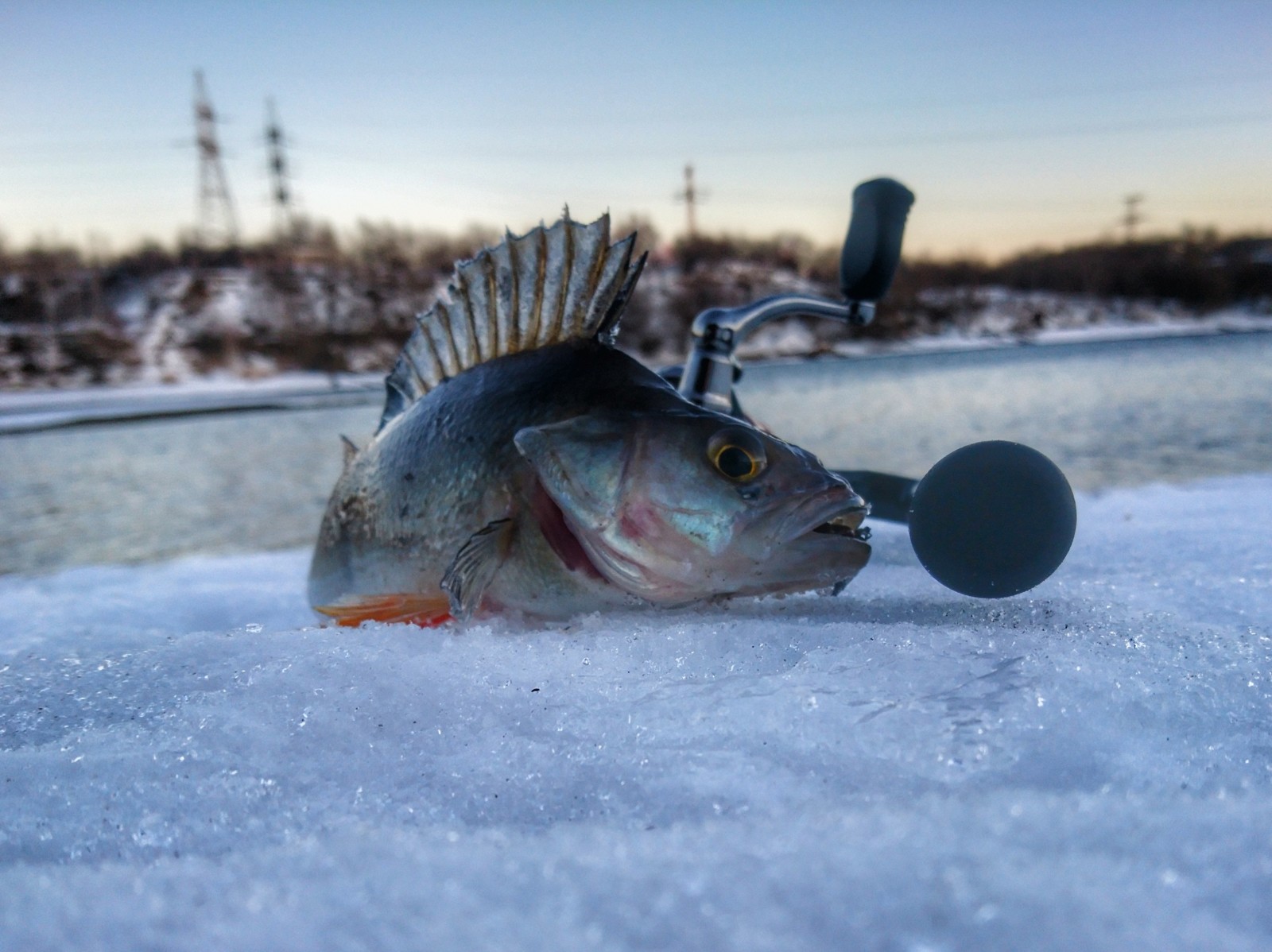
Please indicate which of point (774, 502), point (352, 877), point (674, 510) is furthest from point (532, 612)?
point (352, 877)

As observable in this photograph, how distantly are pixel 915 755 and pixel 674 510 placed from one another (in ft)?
1.92

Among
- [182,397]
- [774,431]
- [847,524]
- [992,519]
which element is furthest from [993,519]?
[182,397]

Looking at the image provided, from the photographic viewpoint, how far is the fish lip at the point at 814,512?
1341mm

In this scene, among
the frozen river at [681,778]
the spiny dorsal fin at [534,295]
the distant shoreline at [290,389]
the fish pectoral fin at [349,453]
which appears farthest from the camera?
the distant shoreline at [290,389]

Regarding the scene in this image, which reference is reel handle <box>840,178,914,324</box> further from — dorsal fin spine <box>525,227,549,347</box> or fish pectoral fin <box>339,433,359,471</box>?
fish pectoral fin <box>339,433,359,471</box>

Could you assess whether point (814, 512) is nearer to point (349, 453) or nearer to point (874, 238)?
point (874, 238)

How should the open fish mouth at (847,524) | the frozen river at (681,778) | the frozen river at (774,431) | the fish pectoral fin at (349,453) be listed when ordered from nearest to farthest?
1. the frozen river at (681,778)
2. the open fish mouth at (847,524)
3. the fish pectoral fin at (349,453)
4. the frozen river at (774,431)

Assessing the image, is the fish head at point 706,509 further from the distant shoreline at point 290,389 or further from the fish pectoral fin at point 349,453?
the distant shoreline at point 290,389

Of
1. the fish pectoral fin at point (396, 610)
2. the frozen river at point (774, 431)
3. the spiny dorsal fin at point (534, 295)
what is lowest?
the frozen river at point (774, 431)

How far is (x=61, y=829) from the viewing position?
832 millimetres

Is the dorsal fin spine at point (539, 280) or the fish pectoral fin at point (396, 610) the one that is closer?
the fish pectoral fin at point (396, 610)

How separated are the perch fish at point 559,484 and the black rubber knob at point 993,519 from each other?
12 cm

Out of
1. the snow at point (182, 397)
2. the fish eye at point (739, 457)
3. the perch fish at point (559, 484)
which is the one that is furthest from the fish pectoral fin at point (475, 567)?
the snow at point (182, 397)

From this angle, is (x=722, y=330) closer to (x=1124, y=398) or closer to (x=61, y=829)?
(x=61, y=829)
